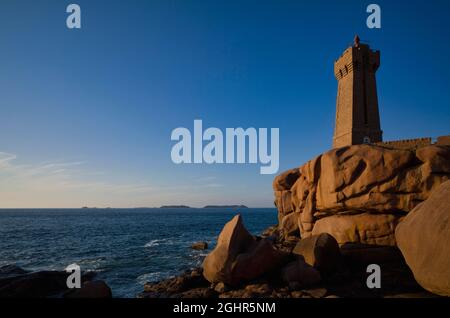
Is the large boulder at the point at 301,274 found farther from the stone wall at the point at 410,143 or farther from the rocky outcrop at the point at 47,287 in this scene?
the stone wall at the point at 410,143

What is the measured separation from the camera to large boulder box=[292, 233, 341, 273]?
1312 centimetres

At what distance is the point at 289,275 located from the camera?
12.3 m

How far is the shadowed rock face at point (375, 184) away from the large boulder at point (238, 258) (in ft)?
18.3

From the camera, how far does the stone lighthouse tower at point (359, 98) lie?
25.0 m

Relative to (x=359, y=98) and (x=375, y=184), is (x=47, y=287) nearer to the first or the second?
(x=375, y=184)

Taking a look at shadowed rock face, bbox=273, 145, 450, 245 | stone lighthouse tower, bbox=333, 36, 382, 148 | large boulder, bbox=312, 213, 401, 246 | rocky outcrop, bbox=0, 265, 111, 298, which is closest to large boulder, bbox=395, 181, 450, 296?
shadowed rock face, bbox=273, 145, 450, 245

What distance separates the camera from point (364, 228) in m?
15.2

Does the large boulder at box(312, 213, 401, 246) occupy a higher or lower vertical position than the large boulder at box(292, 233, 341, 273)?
higher

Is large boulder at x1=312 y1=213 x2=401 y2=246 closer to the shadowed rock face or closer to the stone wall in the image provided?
the shadowed rock face

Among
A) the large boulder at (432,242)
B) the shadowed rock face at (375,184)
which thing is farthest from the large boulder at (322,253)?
the large boulder at (432,242)

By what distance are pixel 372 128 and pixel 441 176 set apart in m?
12.9
